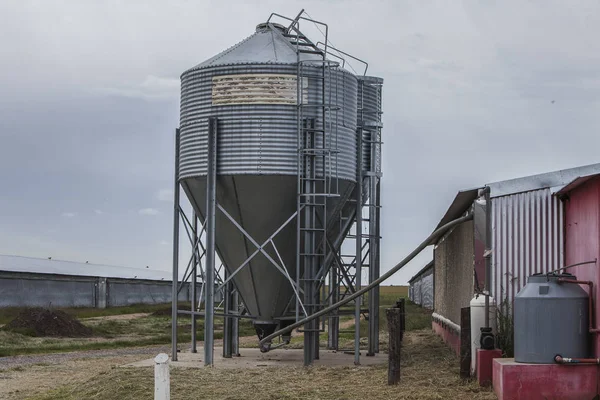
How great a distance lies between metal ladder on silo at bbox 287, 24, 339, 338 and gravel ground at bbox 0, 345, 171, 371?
7.27 meters

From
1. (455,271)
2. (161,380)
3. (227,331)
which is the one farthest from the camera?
(455,271)

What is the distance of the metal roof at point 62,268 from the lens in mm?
53312

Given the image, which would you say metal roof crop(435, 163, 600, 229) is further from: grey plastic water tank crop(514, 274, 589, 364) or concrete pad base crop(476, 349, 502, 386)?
concrete pad base crop(476, 349, 502, 386)

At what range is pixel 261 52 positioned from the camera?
2120 cm

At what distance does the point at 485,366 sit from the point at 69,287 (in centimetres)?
3609

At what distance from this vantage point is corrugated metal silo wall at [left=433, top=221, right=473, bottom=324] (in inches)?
788

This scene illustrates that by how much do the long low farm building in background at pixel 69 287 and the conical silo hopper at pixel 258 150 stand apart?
23.1 meters

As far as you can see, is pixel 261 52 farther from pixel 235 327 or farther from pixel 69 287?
pixel 69 287

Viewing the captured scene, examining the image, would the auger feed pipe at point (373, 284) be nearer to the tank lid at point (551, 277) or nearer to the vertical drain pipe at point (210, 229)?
the vertical drain pipe at point (210, 229)

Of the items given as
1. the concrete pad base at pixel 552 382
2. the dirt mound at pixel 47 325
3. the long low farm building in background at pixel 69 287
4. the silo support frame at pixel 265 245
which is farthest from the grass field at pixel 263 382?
the long low farm building in background at pixel 69 287

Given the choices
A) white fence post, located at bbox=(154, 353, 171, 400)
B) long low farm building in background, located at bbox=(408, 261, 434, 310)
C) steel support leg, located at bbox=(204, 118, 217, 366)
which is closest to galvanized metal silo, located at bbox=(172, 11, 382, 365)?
steel support leg, located at bbox=(204, 118, 217, 366)

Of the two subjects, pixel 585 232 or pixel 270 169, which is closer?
pixel 585 232

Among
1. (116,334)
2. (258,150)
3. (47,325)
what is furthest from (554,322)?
(47,325)

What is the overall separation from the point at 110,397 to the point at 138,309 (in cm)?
3629
